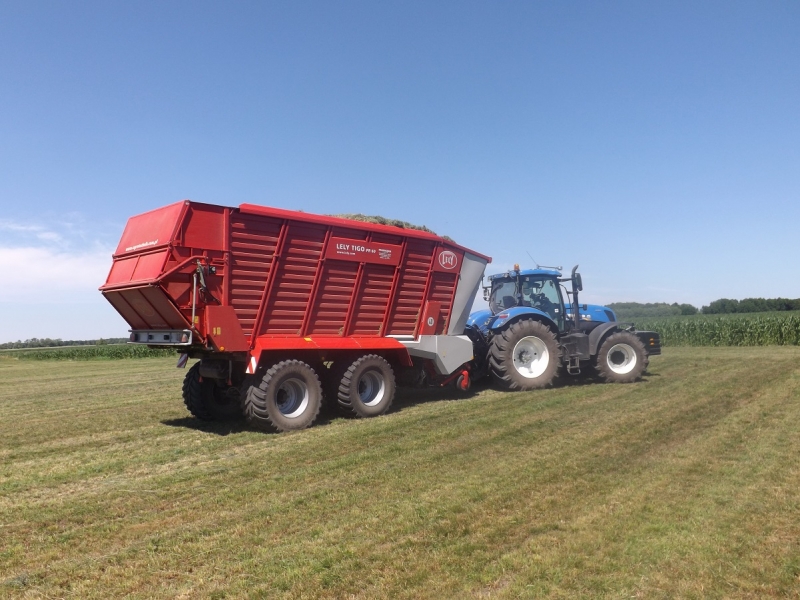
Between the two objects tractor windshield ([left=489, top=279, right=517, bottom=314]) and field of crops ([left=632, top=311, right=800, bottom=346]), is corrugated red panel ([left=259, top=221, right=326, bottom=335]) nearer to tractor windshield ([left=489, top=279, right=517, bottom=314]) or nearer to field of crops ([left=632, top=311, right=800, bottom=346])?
tractor windshield ([left=489, top=279, right=517, bottom=314])

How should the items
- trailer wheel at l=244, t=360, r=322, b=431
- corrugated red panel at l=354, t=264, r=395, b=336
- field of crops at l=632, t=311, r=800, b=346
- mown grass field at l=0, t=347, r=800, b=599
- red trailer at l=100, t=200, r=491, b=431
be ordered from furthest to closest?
1. field of crops at l=632, t=311, r=800, b=346
2. corrugated red panel at l=354, t=264, r=395, b=336
3. trailer wheel at l=244, t=360, r=322, b=431
4. red trailer at l=100, t=200, r=491, b=431
5. mown grass field at l=0, t=347, r=800, b=599

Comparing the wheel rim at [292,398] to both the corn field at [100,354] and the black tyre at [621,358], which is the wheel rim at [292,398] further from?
the corn field at [100,354]

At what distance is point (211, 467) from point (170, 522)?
5.94ft

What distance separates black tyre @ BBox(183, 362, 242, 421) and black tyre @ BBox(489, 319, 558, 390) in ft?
16.2

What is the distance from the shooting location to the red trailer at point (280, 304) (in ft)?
26.7

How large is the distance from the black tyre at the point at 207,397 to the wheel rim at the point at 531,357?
217 inches

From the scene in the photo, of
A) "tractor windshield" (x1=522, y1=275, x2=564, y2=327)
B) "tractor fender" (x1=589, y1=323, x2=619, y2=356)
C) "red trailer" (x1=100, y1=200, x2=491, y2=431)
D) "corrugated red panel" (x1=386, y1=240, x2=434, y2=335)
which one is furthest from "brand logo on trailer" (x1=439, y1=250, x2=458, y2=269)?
"tractor fender" (x1=589, y1=323, x2=619, y2=356)

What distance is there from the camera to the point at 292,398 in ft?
29.6

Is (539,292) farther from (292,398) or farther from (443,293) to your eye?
(292,398)

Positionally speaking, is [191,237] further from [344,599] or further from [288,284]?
[344,599]

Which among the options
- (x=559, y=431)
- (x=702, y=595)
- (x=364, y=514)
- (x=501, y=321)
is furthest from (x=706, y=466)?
(x=501, y=321)

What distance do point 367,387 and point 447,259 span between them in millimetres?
2744

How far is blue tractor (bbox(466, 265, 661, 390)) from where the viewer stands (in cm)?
1202

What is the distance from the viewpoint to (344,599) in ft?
11.4
